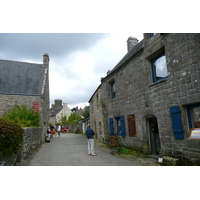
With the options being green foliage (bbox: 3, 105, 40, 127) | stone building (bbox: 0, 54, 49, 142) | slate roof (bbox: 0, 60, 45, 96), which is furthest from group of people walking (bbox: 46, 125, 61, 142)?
green foliage (bbox: 3, 105, 40, 127)

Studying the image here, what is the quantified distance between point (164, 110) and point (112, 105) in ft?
14.9

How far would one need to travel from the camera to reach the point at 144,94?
7.13m

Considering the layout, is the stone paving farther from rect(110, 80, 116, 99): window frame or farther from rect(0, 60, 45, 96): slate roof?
rect(0, 60, 45, 96): slate roof

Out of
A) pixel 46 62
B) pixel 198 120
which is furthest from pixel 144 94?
pixel 46 62

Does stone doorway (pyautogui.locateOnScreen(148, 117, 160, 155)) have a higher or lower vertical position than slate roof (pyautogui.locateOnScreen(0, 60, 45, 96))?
lower

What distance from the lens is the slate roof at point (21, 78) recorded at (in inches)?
514

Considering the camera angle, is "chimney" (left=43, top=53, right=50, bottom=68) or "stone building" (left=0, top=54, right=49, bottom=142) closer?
"stone building" (left=0, top=54, right=49, bottom=142)

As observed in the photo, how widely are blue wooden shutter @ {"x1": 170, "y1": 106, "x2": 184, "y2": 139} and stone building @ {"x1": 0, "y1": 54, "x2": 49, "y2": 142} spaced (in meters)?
10.1

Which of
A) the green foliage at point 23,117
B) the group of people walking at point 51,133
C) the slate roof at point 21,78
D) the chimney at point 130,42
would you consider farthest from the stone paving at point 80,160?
the chimney at point 130,42

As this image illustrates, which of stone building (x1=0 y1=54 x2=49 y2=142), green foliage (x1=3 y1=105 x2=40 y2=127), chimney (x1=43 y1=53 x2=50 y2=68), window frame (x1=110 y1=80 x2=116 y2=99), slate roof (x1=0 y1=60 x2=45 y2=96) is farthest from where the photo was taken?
chimney (x1=43 y1=53 x2=50 y2=68)

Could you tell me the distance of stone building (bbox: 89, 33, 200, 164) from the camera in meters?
4.94

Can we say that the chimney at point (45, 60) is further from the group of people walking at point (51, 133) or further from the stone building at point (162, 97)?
the stone building at point (162, 97)

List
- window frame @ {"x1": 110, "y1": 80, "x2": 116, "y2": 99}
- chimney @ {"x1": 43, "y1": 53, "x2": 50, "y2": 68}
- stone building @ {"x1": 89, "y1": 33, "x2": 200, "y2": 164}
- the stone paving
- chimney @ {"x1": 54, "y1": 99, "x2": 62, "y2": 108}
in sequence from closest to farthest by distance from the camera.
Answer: stone building @ {"x1": 89, "y1": 33, "x2": 200, "y2": 164} → the stone paving → window frame @ {"x1": 110, "y1": 80, "x2": 116, "y2": 99} → chimney @ {"x1": 43, "y1": 53, "x2": 50, "y2": 68} → chimney @ {"x1": 54, "y1": 99, "x2": 62, "y2": 108}

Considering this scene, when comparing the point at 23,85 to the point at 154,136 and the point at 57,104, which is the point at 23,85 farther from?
the point at 57,104
